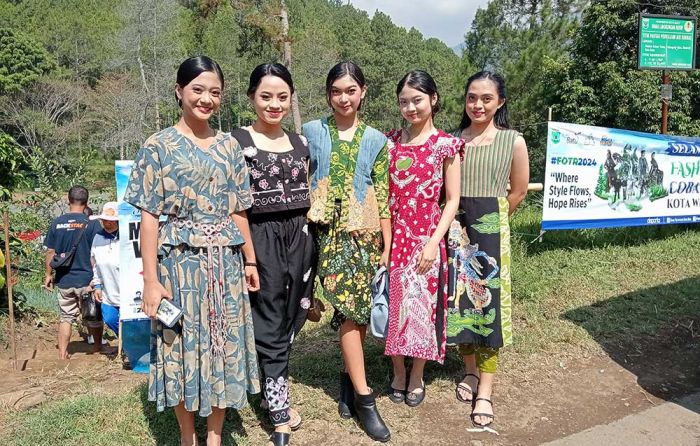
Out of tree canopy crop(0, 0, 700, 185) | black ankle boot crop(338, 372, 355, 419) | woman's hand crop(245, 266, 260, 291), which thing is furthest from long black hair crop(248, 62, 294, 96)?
tree canopy crop(0, 0, 700, 185)

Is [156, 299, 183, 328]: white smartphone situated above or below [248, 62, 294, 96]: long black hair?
below

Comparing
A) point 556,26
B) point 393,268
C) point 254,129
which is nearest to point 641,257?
point 393,268

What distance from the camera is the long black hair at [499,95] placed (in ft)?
8.95

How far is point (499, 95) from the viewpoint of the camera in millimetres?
2736

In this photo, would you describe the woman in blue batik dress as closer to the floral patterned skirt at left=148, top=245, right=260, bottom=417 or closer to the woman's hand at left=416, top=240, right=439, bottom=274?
the floral patterned skirt at left=148, top=245, right=260, bottom=417

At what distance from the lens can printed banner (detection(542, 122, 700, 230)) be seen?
5.40 m

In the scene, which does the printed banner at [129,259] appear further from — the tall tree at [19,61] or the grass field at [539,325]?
the tall tree at [19,61]

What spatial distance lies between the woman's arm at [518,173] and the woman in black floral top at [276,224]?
1061 millimetres

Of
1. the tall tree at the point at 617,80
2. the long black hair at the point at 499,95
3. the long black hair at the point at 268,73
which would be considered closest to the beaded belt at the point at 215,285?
the long black hair at the point at 268,73

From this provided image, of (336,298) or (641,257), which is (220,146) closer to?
(336,298)

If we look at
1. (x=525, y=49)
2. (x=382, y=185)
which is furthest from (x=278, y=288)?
(x=525, y=49)

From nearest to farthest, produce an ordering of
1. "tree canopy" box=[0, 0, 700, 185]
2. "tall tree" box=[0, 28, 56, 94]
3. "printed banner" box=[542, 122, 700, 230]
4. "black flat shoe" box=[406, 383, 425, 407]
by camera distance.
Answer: "black flat shoe" box=[406, 383, 425, 407] → "printed banner" box=[542, 122, 700, 230] → "tree canopy" box=[0, 0, 700, 185] → "tall tree" box=[0, 28, 56, 94]

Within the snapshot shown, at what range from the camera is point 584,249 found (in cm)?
588

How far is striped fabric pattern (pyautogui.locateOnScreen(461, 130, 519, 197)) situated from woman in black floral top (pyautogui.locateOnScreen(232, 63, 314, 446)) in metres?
0.85
